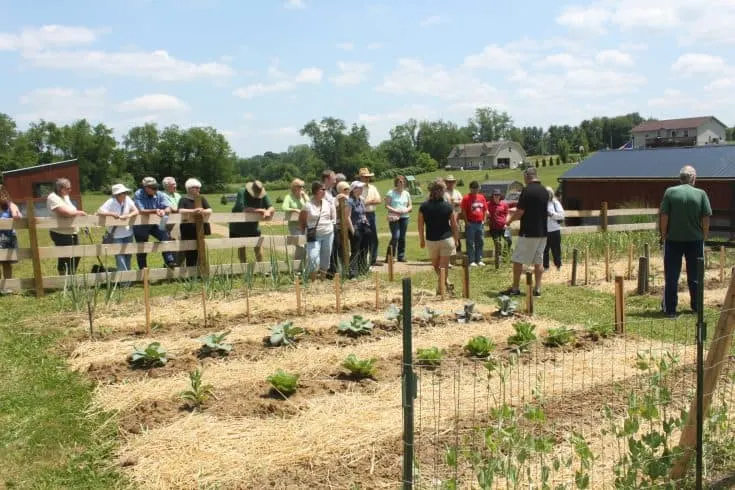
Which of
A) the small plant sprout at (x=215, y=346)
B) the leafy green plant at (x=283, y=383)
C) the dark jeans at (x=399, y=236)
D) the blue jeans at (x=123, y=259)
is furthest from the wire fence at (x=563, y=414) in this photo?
the dark jeans at (x=399, y=236)

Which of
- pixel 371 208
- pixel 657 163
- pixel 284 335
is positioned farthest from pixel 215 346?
pixel 657 163

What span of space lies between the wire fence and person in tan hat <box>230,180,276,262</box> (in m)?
4.39

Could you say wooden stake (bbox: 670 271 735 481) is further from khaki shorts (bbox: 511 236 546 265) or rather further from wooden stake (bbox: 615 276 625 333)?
khaki shorts (bbox: 511 236 546 265)

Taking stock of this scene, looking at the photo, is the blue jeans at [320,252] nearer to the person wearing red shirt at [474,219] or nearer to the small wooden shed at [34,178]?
the person wearing red shirt at [474,219]

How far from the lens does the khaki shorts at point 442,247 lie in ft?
31.0

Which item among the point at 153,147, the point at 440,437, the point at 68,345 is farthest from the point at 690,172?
the point at 153,147

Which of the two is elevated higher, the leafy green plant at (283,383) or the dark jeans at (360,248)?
the dark jeans at (360,248)

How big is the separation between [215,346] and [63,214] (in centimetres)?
469

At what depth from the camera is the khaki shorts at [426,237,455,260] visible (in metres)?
9.45

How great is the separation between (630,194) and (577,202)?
2.11m

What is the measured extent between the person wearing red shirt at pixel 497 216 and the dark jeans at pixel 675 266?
440 centimetres

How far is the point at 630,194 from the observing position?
21.0 m

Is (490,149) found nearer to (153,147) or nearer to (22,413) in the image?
(153,147)

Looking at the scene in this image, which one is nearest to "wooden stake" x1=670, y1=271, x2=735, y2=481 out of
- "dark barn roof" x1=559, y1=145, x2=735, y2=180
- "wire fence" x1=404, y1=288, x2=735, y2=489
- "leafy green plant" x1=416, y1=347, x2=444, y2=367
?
"wire fence" x1=404, y1=288, x2=735, y2=489
